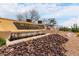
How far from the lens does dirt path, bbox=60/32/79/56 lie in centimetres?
182

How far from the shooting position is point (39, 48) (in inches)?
72.9

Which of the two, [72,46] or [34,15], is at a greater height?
[34,15]

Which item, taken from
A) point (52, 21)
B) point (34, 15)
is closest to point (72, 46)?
point (52, 21)

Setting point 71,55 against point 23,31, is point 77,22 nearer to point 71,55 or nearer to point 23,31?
point 71,55

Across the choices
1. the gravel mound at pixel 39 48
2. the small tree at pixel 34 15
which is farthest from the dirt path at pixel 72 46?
the small tree at pixel 34 15

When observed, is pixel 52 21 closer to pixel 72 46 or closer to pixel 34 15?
pixel 34 15

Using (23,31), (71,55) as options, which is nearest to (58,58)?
(71,55)

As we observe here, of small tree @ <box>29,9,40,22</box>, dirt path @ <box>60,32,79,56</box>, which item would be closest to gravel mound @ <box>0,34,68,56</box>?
dirt path @ <box>60,32,79,56</box>

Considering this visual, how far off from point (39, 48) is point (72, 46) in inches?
11.8

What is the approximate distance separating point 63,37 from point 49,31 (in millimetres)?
144

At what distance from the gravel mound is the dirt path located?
39 mm

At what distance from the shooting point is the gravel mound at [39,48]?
182 centimetres

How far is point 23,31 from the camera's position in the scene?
1.87 metres

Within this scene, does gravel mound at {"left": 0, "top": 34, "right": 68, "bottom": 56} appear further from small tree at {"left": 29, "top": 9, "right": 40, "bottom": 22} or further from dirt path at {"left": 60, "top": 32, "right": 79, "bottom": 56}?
small tree at {"left": 29, "top": 9, "right": 40, "bottom": 22}
